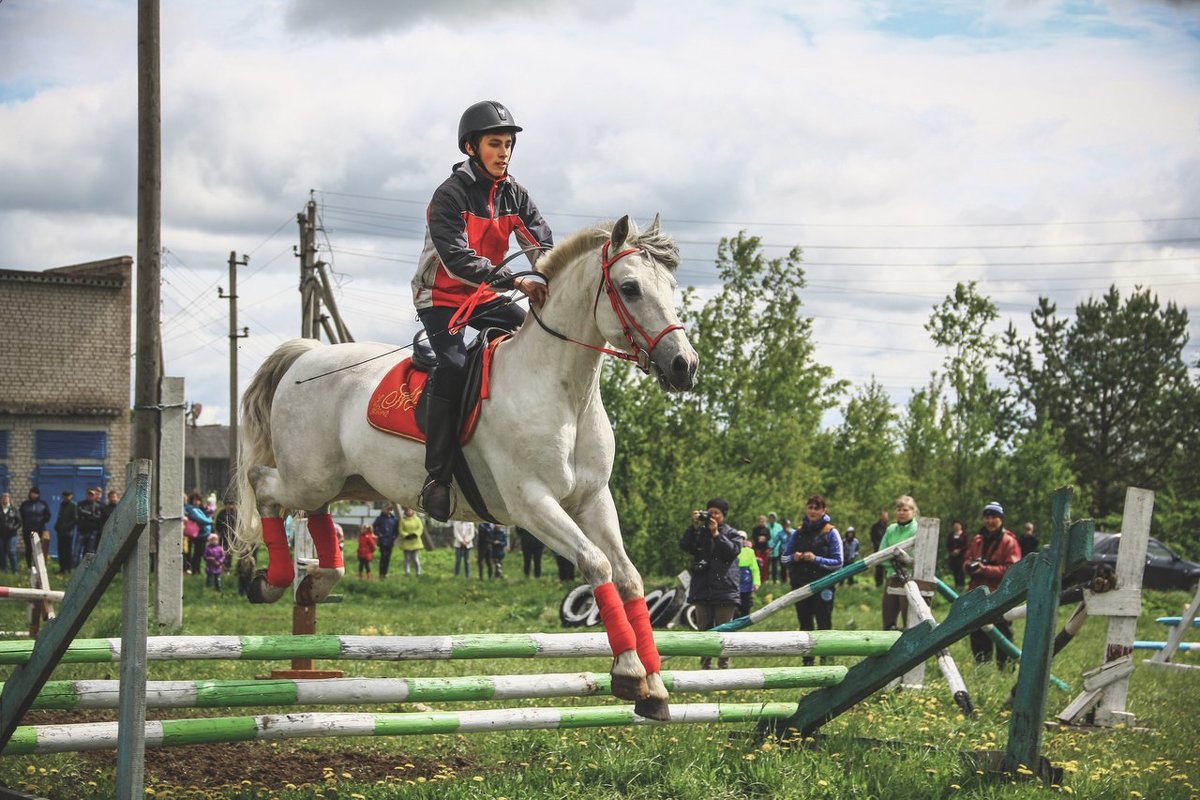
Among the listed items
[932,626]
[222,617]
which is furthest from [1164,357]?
[932,626]

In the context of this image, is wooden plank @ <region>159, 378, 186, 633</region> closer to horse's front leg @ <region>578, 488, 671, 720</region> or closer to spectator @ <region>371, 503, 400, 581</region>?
horse's front leg @ <region>578, 488, 671, 720</region>

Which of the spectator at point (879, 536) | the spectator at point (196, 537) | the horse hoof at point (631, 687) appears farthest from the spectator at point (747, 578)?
the spectator at point (196, 537)

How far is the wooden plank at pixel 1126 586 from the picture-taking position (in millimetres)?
9734

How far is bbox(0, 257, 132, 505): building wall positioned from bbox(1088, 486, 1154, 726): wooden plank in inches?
1215

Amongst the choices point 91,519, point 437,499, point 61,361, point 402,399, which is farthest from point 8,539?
point 437,499

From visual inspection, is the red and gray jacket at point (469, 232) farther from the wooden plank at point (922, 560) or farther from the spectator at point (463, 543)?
the spectator at point (463, 543)

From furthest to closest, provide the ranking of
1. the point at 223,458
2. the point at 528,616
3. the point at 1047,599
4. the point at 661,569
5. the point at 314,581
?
the point at 223,458 < the point at 661,569 < the point at 528,616 < the point at 314,581 < the point at 1047,599

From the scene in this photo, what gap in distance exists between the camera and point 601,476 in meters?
6.43

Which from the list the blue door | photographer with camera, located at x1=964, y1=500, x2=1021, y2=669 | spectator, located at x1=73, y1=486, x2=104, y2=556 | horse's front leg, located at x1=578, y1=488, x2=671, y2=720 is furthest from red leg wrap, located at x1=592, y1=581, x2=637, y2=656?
the blue door

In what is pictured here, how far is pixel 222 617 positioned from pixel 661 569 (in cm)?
1495

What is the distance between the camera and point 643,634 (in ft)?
19.5

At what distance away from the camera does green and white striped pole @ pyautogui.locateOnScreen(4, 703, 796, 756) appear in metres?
A: 5.70

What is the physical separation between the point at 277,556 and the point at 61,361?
99.5 feet

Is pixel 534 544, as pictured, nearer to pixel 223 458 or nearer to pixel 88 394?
pixel 88 394
